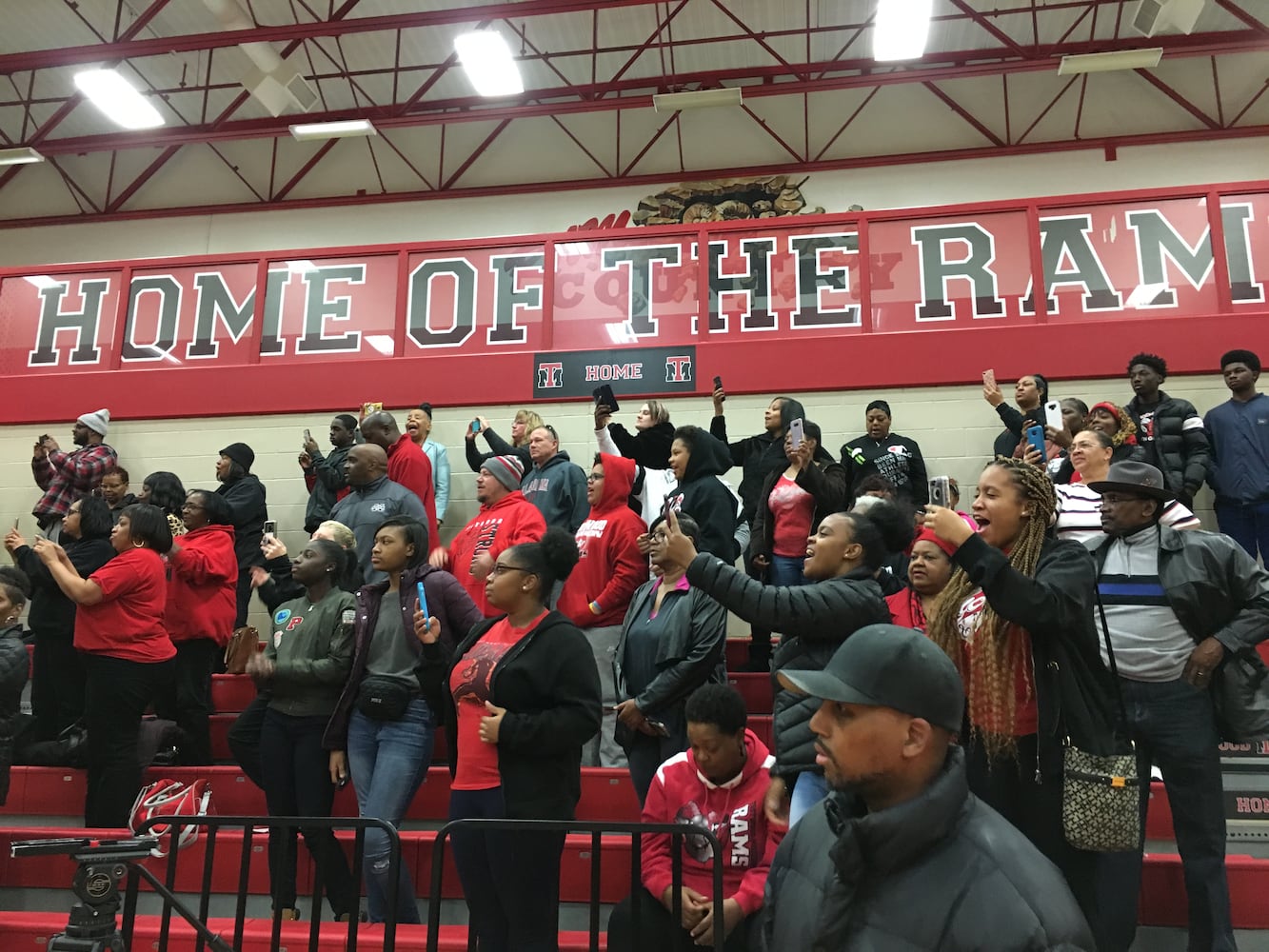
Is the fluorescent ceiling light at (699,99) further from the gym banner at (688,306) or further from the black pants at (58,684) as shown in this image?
the black pants at (58,684)

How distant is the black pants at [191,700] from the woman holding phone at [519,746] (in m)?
2.31

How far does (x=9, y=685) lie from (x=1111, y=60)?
1042 cm

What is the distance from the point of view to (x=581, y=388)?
7.38 m

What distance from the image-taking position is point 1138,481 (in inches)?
115

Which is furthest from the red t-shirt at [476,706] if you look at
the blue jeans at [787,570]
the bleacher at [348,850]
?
the blue jeans at [787,570]

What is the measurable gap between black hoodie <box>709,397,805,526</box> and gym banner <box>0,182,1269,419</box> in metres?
1.03

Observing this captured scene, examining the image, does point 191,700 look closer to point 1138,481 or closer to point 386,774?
point 386,774

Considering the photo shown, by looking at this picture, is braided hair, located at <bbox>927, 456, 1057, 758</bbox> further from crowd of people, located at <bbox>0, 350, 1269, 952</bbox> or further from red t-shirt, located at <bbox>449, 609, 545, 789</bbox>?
red t-shirt, located at <bbox>449, 609, 545, 789</bbox>

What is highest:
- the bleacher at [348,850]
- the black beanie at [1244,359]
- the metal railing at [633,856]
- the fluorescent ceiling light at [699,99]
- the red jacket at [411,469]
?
the fluorescent ceiling light at [699,99]

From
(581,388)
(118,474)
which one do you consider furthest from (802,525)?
(118,474)

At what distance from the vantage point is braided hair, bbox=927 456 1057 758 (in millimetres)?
2459

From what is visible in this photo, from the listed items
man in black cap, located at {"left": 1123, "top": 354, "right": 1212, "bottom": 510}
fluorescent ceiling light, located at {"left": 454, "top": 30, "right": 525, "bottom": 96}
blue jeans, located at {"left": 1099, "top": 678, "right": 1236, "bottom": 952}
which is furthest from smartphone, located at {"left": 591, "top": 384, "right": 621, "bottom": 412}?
fluorescent ceiling light, located at {"left": 454, "top": 30, "right": 525, "bottom": 96}

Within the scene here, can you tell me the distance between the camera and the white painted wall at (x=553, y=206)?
11297 millimetres

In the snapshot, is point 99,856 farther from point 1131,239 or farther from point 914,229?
point 1131,239
